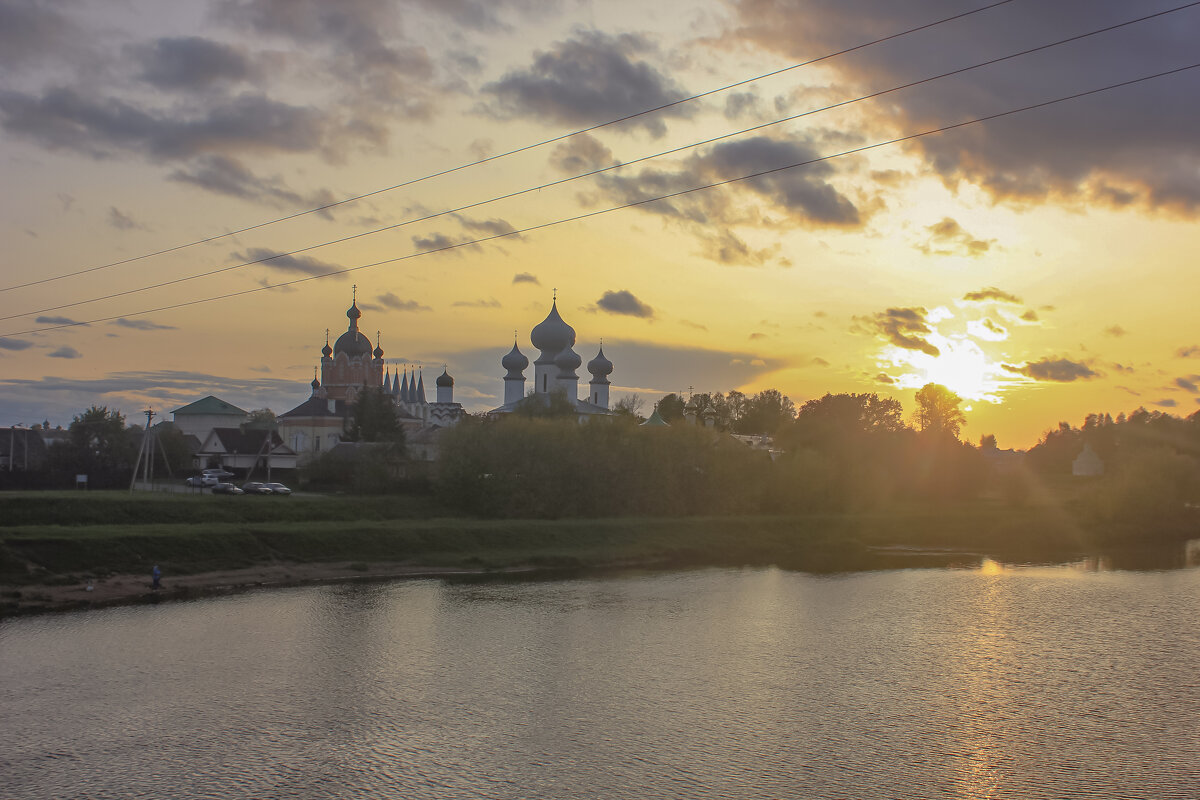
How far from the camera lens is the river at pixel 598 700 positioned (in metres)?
15.9

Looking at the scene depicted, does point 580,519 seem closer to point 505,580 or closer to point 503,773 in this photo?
point 505,580

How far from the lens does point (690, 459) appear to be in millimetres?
57812

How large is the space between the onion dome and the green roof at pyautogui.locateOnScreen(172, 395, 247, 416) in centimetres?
2992

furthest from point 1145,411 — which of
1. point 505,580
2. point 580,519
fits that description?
point 505,580

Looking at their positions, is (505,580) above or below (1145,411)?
below

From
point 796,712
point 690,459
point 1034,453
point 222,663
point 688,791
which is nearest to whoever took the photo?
point 688,791

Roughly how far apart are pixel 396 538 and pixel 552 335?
58286mm

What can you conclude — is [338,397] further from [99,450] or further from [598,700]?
[598,700]

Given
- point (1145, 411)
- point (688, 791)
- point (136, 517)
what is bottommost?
point (688, 791)

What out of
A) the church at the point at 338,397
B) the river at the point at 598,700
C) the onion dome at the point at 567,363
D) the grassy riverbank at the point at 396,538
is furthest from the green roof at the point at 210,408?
the river at the point at 598,700

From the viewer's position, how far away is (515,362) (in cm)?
10144

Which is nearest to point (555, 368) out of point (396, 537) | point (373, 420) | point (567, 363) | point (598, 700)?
point (567, 363)

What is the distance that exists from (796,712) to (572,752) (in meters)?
4.76

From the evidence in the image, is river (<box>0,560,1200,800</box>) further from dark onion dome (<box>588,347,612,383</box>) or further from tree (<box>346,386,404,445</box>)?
dark onion dome (<box>588,347,612,383</box>)
